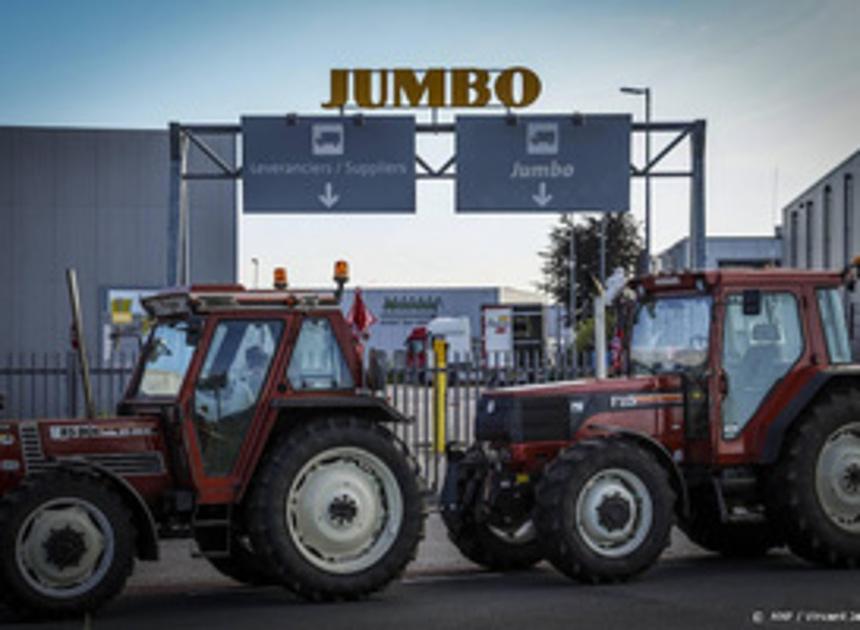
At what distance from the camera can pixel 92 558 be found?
9438 mm

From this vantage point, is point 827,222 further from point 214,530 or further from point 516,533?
point 214,530

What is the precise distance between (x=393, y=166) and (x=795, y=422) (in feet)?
36.0

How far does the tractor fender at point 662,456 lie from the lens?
11.2 m

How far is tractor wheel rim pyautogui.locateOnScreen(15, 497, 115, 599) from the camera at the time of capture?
9297 millimetres

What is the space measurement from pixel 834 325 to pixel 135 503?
5.90 metres

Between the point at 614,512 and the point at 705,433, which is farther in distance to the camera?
the point at 705,433

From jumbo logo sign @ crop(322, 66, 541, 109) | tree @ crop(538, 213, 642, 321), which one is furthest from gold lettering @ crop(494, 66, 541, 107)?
tree @ crop(538, 213, 642, 321)

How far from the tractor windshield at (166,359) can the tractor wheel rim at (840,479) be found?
16.2 ft

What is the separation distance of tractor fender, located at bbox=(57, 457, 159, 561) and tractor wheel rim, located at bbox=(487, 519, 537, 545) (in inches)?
121

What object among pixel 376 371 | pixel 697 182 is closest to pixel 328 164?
pixel 697 182

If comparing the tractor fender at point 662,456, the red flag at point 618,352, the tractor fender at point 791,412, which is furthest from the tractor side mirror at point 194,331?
the tractor fender at point 791,412

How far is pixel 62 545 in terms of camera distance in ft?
30.6

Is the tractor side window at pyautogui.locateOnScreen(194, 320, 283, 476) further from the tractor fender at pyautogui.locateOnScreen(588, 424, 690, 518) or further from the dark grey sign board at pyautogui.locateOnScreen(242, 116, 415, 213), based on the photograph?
the dark grey sign board at pyautogui.locateOnScreen(242, 116, 415, 213)

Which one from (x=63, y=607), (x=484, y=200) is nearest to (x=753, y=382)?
(x=63, y=607)
